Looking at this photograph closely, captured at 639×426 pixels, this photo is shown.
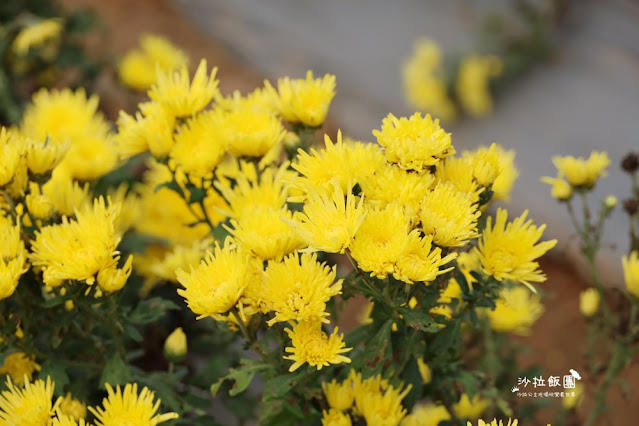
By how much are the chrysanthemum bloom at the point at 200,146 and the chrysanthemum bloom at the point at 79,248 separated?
145mm

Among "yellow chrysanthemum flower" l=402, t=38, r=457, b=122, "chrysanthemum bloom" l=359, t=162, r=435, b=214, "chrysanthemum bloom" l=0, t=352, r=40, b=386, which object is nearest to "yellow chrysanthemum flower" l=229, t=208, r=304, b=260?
"chrysanthemum bloom" l=359, t=162, r=435, b=214

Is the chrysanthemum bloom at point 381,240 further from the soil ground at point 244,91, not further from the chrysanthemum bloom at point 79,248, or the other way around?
the soil ground at point 244,91

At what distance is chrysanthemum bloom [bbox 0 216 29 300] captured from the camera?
1054mm

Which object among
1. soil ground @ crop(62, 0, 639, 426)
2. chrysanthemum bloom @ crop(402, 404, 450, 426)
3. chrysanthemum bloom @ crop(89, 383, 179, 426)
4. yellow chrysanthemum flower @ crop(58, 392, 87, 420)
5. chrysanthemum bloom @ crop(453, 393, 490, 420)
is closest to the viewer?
chrysanthemum bloom @ crop(89, 383, 179, 426)

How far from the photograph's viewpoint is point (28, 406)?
1082mm

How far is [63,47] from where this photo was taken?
2857 mm

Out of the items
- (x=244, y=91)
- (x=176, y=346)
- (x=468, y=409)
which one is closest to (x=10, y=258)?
(x=176, y=346)

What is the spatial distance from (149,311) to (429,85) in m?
2.65

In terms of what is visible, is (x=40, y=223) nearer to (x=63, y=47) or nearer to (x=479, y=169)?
(x=479, y=169)

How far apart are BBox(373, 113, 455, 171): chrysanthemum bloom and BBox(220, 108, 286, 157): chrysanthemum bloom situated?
0.78ft

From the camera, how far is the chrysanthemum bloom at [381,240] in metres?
0.95

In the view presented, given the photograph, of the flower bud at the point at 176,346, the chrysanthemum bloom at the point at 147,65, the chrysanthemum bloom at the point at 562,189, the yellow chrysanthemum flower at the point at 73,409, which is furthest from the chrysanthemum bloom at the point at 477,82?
the yellow chrysanthemum flower at the point at 73,409

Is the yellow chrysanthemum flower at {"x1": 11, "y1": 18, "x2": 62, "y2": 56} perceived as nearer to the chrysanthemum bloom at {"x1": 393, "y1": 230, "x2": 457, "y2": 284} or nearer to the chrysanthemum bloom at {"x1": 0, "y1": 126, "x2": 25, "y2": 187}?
the chrysanthemum bloom at {"x1": 0, "y1": 126, "x2": 25, "y2": 187}

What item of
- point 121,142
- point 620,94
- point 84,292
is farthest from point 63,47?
point 620,94
